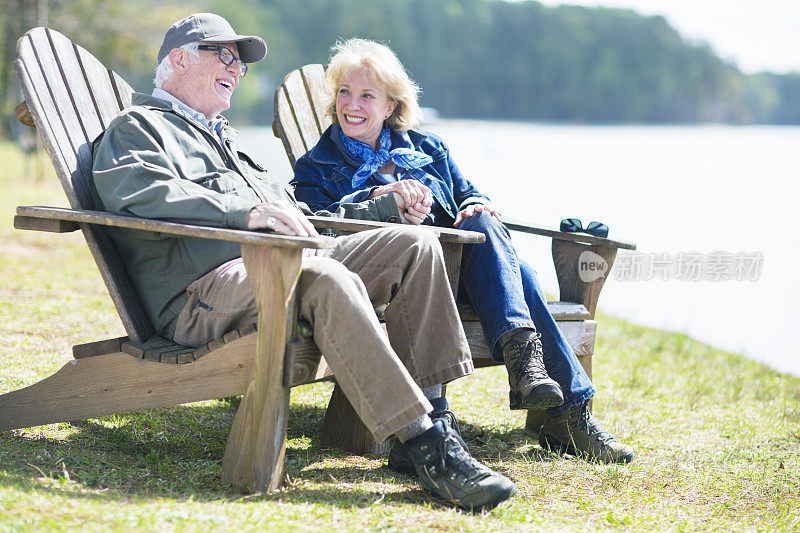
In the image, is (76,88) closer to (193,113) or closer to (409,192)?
(193,113)

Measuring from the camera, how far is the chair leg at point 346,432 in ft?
8.46

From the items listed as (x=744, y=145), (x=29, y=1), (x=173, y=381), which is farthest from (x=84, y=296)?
(x=744, y=145)

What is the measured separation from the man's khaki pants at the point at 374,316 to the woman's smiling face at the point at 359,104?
2.68 feet

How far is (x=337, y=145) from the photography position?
318cm

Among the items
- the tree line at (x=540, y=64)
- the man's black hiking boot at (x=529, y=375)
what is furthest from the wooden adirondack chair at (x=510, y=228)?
the tree line at (x=540, y=64)

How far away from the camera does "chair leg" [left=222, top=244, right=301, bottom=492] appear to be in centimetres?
202

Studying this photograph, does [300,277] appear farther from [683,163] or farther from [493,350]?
[683,163]

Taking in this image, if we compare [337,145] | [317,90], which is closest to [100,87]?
[337,145]

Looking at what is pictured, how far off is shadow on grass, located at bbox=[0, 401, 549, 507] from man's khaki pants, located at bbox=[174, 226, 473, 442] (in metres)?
0.31

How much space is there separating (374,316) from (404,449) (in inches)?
15.5

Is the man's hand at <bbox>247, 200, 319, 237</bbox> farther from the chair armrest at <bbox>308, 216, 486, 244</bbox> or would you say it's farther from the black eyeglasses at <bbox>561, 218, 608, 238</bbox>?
the black eyeglasses at <bbox>561, 218, 608, 238</bbox>

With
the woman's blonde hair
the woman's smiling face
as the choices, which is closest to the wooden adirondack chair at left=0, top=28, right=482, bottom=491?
the woman's smiling face

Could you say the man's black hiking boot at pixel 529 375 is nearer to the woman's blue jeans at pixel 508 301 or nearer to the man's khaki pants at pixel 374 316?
the woman's blue jeans at pixel 508 301

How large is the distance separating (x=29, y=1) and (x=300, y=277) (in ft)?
42.0
